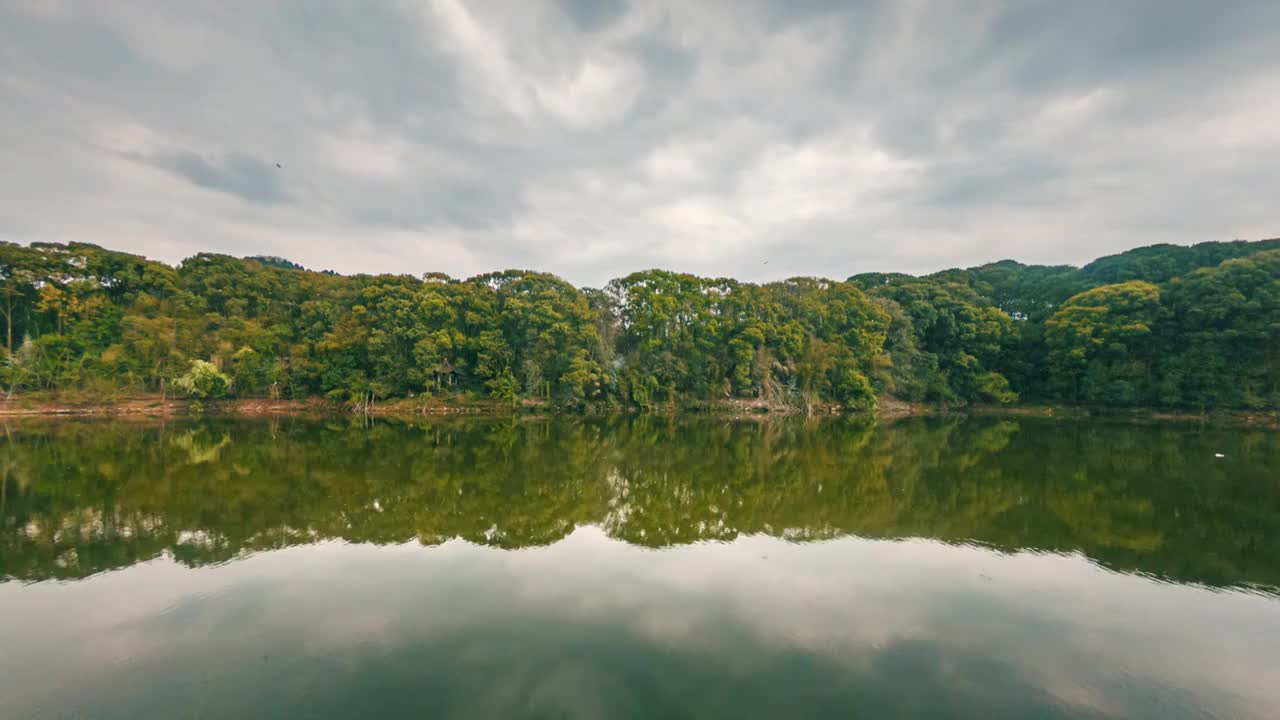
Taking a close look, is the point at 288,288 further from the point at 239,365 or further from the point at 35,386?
the point at 35,386

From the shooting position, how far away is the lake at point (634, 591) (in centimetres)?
460

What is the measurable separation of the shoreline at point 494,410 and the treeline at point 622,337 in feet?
3.08

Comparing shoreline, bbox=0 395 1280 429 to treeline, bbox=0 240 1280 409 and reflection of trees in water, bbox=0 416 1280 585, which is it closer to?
treeline, bbox=0 240 1280 409

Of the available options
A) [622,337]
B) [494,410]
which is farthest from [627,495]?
[622,337]

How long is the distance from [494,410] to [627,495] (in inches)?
1050

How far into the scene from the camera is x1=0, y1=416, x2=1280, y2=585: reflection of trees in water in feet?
28.8

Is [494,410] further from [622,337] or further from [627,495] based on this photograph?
[627,495]

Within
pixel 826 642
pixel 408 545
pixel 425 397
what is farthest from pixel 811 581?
pixel 425 397

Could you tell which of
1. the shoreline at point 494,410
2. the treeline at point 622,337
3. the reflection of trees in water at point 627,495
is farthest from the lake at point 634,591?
the treeline at point 622,337

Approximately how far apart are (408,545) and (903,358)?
1709 inches

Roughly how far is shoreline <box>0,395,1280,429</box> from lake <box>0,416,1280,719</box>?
21.1 m

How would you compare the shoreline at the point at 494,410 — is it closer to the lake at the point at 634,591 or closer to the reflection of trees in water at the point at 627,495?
the reflection of trees in water at the point at 627,495

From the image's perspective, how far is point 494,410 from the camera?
36.8 m

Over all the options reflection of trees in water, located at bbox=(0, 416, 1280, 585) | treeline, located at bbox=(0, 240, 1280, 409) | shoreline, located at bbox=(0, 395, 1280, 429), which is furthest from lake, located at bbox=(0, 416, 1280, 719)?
treeline, located at bbox=(0, 240, 1280, 409)
